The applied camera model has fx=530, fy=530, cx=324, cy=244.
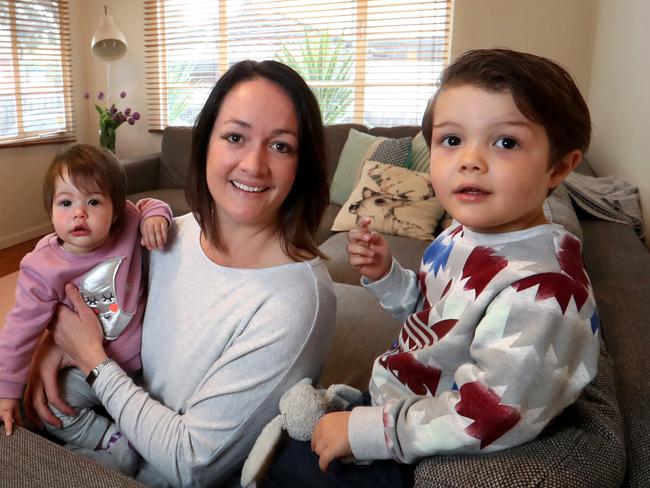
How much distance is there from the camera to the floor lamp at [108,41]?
3.95 meters

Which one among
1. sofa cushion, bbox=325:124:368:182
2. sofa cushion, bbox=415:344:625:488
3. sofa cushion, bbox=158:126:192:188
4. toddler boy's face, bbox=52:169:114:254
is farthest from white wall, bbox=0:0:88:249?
sofa cushion, bbox=415:344:625:488

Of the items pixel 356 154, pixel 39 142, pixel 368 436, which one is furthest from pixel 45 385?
pixel 39 142

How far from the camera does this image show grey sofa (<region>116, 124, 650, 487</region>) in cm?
65

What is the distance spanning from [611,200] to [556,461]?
1.64 m

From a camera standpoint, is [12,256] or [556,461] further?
[12,256]

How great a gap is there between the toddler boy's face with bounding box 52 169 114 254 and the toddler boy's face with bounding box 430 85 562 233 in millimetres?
689

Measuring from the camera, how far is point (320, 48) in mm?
4145

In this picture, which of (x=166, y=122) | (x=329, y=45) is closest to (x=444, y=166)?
(x=329, y=45)

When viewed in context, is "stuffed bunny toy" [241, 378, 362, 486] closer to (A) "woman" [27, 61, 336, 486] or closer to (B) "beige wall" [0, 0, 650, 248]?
(A) "woman" [27, 61, 336, 486]

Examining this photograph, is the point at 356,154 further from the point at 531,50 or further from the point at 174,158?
the point at 174,158

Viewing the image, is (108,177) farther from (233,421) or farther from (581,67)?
(581,67)

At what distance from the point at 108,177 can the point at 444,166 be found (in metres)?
0.71

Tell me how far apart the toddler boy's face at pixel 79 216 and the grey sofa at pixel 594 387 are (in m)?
0.50

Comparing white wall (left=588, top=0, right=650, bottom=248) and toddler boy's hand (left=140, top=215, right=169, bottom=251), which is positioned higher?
white wall (left=588, top=0, right=650, bottom=248)
